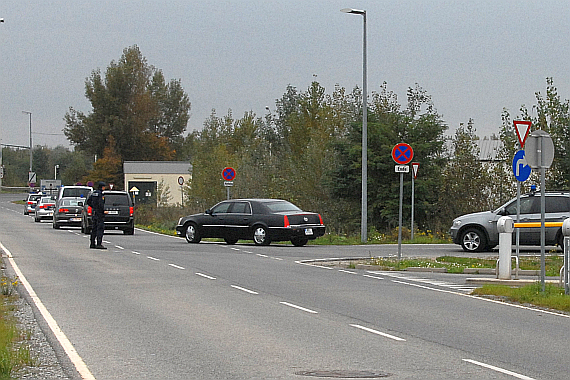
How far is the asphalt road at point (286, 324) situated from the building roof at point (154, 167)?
70050 millimetres

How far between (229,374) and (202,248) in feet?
66.6

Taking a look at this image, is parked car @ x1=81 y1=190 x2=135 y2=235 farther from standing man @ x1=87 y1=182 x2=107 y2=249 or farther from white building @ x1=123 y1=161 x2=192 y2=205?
white building @ x1=123 y1=161 x2=192 y2=205

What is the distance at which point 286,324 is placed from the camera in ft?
37.9

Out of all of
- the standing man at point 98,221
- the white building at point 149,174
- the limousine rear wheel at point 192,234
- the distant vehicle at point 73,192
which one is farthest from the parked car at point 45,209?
the white building at point 149,174

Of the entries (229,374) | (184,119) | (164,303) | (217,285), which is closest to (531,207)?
(217,285)

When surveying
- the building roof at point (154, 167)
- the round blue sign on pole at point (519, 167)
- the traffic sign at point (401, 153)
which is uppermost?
the building roof at point (154, 167)

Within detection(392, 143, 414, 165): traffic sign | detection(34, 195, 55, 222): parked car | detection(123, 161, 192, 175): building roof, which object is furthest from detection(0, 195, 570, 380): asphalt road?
detection(123, 161, 192, 175): building roof

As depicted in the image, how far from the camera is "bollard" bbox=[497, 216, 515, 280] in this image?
57.8 feet

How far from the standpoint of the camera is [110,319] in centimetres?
1189

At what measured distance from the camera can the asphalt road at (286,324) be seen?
862 cm

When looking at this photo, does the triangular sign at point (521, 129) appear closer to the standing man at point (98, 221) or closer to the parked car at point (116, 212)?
the standing man at point (98, 221)

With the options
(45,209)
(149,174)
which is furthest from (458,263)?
(149,174)

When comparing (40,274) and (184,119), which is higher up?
(184,119)

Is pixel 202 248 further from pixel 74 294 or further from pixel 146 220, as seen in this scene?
pixel 146 220
